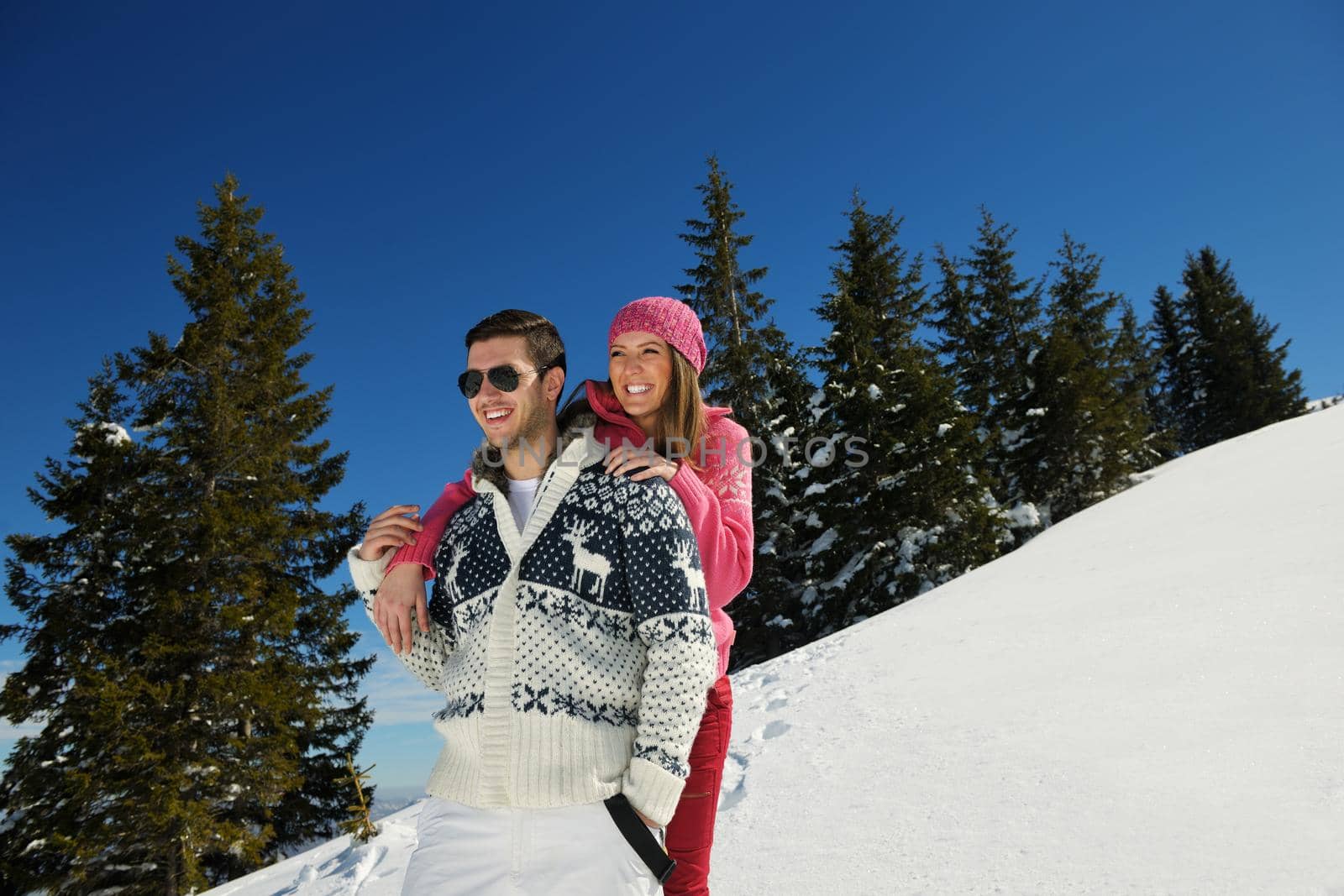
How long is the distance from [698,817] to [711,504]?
2.85ft

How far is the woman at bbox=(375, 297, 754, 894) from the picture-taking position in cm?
188

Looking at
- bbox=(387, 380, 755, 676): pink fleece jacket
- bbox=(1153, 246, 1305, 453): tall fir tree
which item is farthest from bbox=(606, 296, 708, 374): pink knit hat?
bbox=(1153, 246, 1305, 453): tall fir tree

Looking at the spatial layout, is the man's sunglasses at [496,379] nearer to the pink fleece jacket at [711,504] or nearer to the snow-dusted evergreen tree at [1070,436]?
the pink fleece jacket at [711,504]

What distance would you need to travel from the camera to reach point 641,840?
4.83ft

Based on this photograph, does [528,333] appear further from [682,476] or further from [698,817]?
[698,817]

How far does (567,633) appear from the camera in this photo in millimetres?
1647

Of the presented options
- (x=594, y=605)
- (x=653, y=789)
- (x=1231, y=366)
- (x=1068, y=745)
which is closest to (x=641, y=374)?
(x=594, y=605)

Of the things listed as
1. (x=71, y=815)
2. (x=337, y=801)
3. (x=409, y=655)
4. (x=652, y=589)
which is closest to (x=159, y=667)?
(x=71, y=815)

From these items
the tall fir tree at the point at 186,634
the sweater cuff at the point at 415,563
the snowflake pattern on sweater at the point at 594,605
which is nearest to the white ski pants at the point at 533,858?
the snowflake pattern on sweater at the point at 594,605

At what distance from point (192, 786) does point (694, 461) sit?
12.5m

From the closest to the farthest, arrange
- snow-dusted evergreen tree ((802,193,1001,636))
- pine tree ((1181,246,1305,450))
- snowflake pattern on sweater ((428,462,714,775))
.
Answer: snowflake pattern on sweater ((428,462,714,775)) → snow-dusted evergreen tree ((802,193,1001,636)) → pine tree ((1181,246,1305,450))

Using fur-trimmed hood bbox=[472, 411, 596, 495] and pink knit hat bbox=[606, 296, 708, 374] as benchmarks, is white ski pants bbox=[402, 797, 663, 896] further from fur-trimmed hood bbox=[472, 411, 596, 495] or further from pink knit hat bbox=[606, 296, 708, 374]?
pink knit hat bbox=[606, 296, 708, 374]

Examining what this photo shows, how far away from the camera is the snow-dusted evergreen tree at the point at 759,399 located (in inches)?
653

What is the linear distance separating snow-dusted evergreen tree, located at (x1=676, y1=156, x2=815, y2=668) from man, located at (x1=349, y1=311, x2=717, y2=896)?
46.1ft
